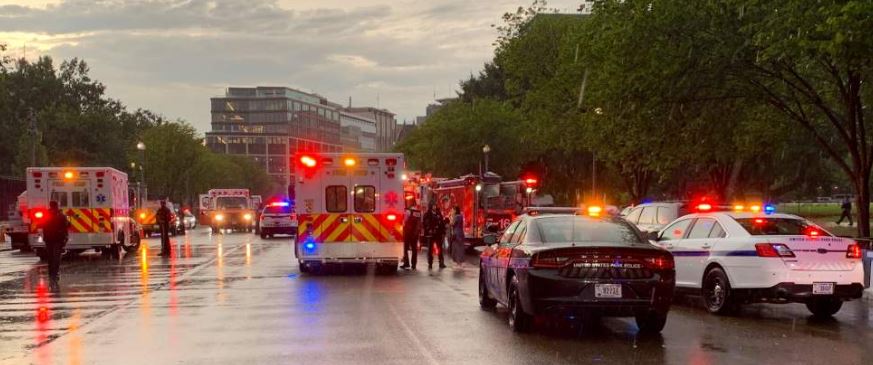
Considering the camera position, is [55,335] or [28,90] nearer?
[55,335]

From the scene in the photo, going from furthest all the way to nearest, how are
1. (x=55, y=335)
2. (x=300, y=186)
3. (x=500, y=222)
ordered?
(x=500, y=222) → (x=300, y=186) → (x=55, y=335)

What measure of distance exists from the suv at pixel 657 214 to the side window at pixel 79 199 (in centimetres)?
1645

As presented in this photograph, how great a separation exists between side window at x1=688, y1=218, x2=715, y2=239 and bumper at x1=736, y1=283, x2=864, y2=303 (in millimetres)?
1487

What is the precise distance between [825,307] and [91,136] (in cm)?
10579

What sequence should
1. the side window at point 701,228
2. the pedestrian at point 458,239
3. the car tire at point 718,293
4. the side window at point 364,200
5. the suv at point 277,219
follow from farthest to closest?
the suv at point 277,219
the pedestrian at point 458,239
the side window at point 364,200
the side window at point 701,228
the car tire at point 718,293

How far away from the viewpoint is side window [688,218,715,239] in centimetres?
1513

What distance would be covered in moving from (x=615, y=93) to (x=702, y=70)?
96.7 inches

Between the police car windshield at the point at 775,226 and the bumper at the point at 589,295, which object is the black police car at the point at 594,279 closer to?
the bumper at the point at 589,295

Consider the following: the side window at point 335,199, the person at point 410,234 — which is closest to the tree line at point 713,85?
the person at point 410,234

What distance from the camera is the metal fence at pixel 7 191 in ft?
167

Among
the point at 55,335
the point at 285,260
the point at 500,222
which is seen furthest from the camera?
the point at 500,222

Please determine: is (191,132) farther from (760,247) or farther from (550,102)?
(760,247)

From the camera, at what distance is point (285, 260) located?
1117 inches

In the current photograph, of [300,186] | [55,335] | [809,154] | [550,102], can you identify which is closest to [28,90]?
[550,102]
